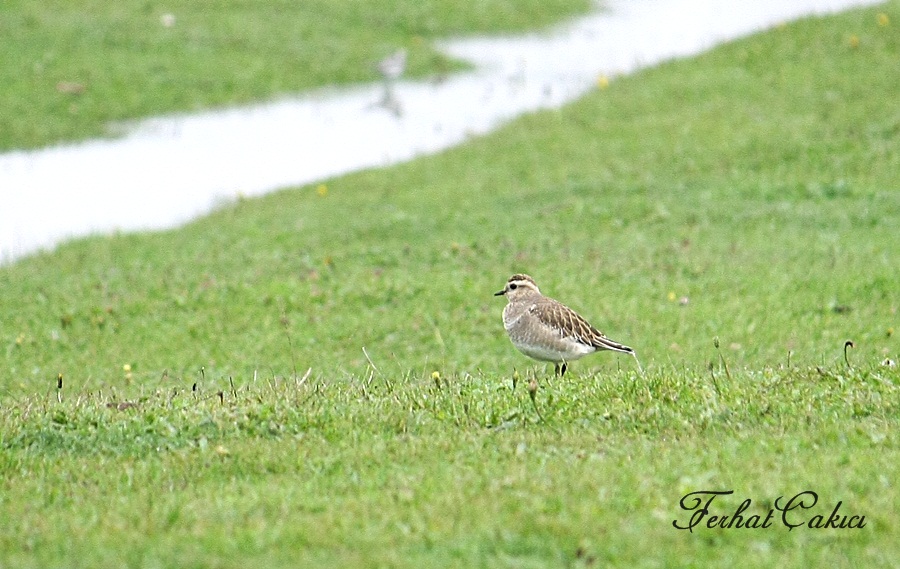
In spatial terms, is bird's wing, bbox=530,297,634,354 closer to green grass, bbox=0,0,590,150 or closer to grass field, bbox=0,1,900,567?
grass field, bbox=0,1,900,567

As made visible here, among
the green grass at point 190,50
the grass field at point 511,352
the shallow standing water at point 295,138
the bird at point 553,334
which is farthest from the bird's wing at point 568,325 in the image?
the green grass at point 190,50

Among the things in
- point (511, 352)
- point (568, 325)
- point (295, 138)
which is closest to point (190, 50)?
point (295, 138)

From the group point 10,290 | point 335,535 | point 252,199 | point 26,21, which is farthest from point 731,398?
point 26,21

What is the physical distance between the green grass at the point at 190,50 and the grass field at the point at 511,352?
18.1 ft

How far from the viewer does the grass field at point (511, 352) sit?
6.96m

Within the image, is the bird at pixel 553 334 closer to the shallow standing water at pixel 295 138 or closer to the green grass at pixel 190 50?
the shallow standing water at pixel 295 138

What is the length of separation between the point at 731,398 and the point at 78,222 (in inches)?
579

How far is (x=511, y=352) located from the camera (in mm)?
14328

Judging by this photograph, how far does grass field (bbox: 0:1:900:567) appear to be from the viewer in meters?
6.96

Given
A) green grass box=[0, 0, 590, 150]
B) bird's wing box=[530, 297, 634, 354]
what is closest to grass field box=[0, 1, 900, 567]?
bird's wing box=[530, 297, 634, 354]

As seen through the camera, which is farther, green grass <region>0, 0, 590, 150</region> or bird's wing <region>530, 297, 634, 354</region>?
green grass <region>0, 0, 590, 150</region>

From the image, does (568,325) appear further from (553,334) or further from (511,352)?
(511,352)

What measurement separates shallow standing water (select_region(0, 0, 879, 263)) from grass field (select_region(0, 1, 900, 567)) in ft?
4.73

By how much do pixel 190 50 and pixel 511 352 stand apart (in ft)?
53.2
